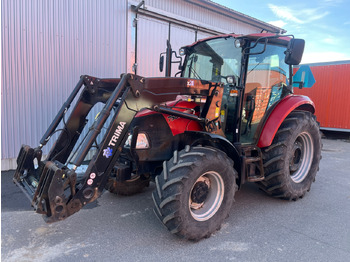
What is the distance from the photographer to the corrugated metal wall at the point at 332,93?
1190 centimetres

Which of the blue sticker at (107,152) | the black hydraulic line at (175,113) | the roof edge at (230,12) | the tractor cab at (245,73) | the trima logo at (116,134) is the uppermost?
the roof edge at (230,12)

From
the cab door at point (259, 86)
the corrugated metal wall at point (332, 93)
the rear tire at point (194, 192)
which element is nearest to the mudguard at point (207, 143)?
the rear tire at point (194, 192)

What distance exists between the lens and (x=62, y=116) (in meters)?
3.61

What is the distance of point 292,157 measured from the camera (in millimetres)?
4379

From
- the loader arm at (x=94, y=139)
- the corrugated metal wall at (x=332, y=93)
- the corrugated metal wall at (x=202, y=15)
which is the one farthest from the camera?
the corrugated metal wall at (x=332, y=93)

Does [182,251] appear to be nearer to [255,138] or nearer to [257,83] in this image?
[255,138]

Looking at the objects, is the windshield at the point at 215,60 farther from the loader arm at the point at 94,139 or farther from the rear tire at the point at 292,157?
the rear tire at the point at 292,157

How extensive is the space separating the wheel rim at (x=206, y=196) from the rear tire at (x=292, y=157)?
3.66 ft

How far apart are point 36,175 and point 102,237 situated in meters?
1.12

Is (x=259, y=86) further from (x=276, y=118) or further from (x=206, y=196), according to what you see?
(x=206, y=196)

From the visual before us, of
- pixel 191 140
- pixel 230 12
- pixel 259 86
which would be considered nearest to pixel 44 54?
pixel 191 140

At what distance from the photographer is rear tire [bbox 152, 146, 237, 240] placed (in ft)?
9.39

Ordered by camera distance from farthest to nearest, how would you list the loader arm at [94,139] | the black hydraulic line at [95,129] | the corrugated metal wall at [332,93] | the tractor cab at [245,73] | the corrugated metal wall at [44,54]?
the corrugated metal wall at [332,93] → the corrugated metal wall at [44,54] → the tractor cab at [245,73] → the black hydraulic line at [95,129] → the loader arm at [94,139]

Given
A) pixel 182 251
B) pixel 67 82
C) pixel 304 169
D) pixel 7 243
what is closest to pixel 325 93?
pixel 304 169
